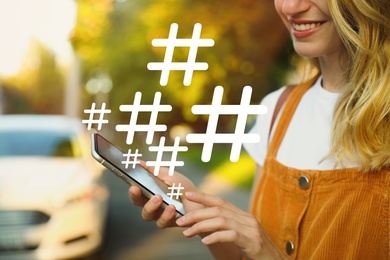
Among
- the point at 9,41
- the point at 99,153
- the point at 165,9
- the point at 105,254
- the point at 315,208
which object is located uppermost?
the point at 9,41

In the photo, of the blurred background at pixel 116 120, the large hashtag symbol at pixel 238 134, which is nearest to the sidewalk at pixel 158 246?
the blurred background at pixel 116 120

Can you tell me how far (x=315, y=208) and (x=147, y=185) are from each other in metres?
0.45

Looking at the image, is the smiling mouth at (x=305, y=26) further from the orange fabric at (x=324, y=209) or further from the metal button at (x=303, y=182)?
the metal button at (x=303, y=182)

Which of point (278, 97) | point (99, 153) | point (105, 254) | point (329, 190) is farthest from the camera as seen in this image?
point (105, 254)

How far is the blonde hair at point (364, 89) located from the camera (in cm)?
166

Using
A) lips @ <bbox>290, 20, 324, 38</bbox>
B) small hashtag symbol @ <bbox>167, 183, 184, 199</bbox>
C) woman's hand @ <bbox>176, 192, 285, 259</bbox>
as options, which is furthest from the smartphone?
lips @ <bbox>290, 20, 324, 38</bbox>

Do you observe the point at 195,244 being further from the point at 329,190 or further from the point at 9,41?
the point at 9,41

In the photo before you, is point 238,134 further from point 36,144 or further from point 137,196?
point 36,144

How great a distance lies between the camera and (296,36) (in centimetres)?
178

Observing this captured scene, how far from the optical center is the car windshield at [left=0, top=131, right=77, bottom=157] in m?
6.86

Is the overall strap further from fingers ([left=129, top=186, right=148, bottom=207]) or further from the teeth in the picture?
fingers ([left=129, top=186, right=148, bottom=207])

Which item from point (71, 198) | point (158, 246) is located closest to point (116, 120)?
point (158, 246)

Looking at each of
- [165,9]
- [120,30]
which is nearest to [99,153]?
[165,9]

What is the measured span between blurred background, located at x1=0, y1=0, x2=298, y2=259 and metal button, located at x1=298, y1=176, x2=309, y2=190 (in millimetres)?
1191
